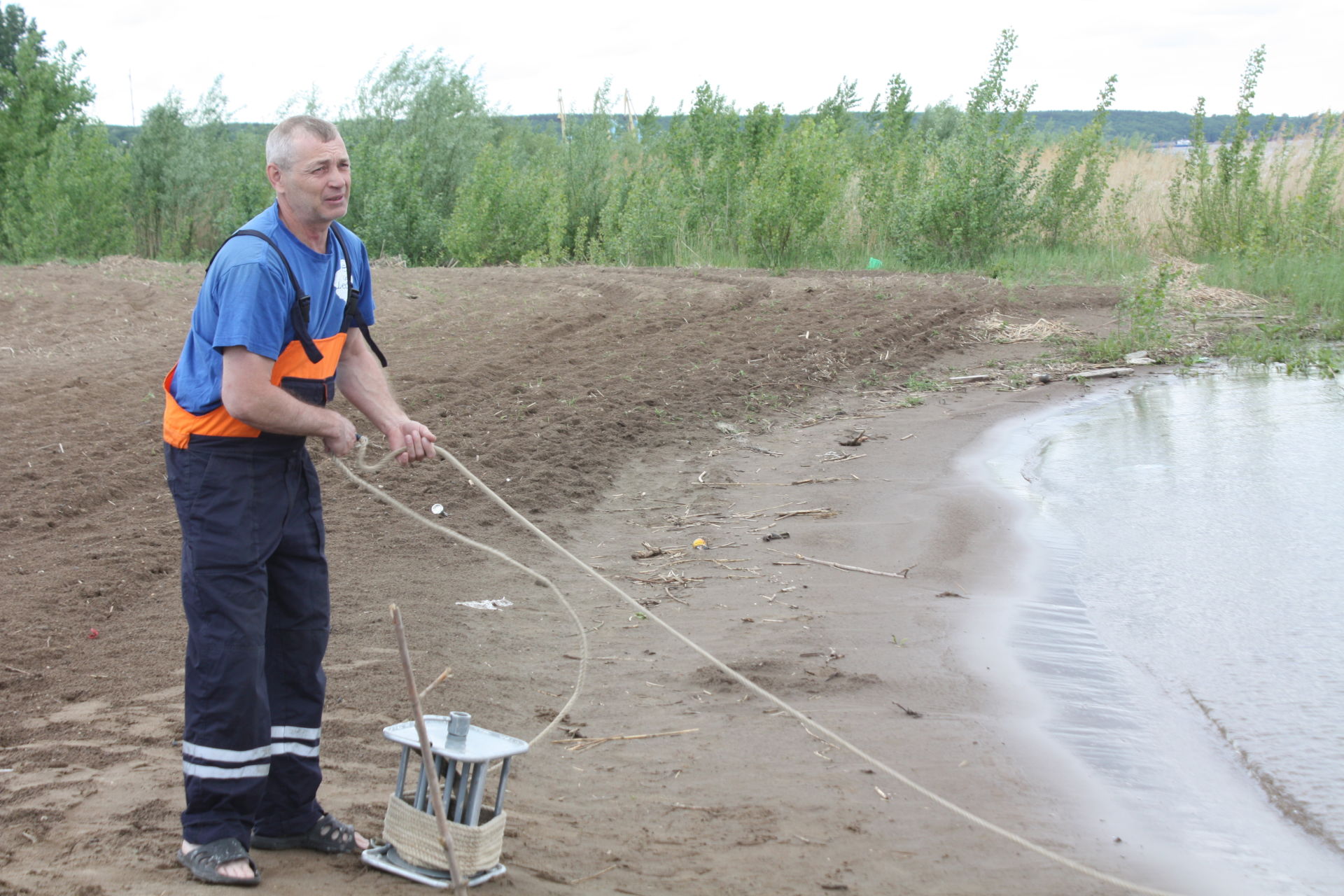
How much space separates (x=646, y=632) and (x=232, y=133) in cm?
3523

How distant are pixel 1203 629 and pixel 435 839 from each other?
4.28 metres

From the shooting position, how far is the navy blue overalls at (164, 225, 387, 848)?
306cm

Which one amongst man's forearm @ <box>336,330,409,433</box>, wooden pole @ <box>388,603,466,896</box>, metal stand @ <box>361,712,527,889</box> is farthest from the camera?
man's forearm @ <box>336,330,409,433</box>

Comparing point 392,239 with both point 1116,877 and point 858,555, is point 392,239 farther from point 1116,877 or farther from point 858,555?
point 1116,877

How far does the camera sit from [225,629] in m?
3.05

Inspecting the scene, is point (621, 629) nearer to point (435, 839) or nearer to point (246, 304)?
point (435, 839)

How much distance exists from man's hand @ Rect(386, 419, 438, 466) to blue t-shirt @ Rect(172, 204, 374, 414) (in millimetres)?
391

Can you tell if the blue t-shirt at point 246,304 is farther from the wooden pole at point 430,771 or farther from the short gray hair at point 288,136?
the wooden pole at point 430,771

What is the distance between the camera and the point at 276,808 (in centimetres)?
331

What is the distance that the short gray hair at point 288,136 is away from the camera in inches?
125

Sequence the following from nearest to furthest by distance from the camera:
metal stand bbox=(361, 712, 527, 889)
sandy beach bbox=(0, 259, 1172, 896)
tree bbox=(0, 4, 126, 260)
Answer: metal stand bbox=(361, 712, 527, 889)
sandy beach bbox=(0, 259, 1172, 896)
tree bbox=(0, 4, 126, 260)

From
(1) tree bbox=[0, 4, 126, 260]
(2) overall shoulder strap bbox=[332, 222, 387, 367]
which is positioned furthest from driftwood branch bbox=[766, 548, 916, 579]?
(1) tree bbox=[0, 4, 126, 260]

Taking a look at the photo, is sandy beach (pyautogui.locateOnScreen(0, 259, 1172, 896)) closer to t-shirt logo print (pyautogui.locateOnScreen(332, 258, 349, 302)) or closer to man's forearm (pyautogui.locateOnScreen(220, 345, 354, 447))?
man's forearm (pyautogui.locateOnScreen(220, 345, 354, 447))

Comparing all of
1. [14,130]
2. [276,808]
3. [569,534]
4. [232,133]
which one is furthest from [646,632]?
[232,133]
